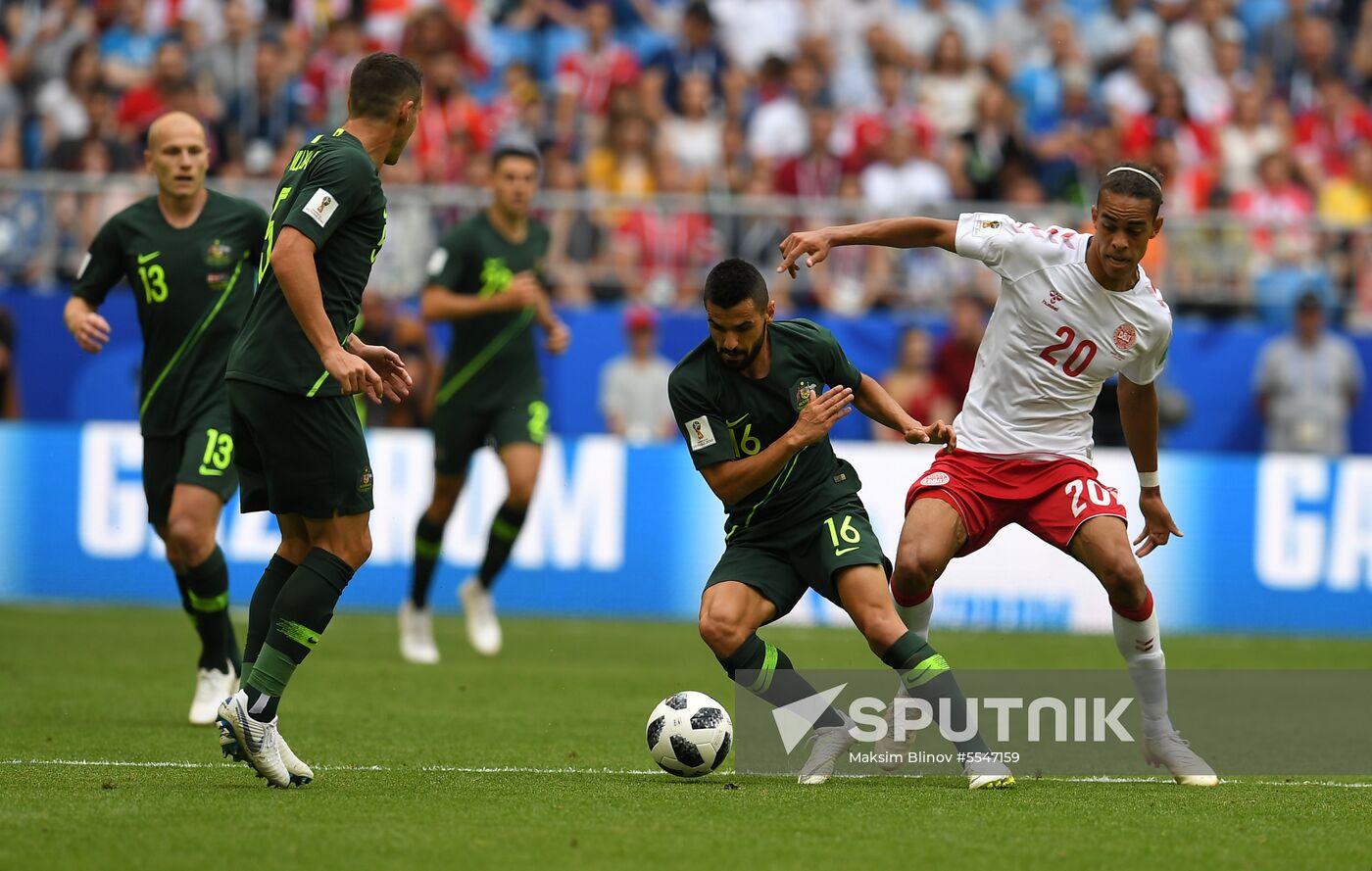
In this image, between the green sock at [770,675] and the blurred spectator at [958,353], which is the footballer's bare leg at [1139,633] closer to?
the green sock at [770,675]

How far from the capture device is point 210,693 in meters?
8.75

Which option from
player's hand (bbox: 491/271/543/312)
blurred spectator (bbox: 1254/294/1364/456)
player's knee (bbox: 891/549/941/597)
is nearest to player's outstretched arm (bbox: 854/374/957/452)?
player's knee (bbox: 891/549/941/597)

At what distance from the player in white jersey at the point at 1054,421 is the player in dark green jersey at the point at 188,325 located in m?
3.30

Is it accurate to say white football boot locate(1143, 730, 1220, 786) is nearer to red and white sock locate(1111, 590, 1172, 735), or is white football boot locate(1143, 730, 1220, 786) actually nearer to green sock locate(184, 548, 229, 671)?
red and white sock locate(1111, 590, 1172, 735)

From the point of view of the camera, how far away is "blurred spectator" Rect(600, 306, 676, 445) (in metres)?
15.6

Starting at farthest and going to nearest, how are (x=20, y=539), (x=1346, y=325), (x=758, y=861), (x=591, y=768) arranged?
1. (x=1346, y=325)
2. (x=20, y=539)
3. (x=591, y=768)
4. (x=758, y=861)

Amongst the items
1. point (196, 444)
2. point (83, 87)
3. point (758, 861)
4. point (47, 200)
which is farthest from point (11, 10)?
point (758, 861)

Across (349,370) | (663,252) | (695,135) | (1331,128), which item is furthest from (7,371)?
(1331,128)

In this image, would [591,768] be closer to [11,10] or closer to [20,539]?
[20,539]

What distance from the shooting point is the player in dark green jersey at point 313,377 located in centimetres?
640

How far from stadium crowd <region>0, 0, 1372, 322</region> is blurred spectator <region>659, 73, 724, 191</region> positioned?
1.1 inches

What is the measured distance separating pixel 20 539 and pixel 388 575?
2.85 metres

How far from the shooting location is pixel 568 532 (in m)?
14.5

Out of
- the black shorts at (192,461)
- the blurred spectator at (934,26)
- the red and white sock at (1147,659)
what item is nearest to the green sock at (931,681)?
the red and white sock at (1147,659)
